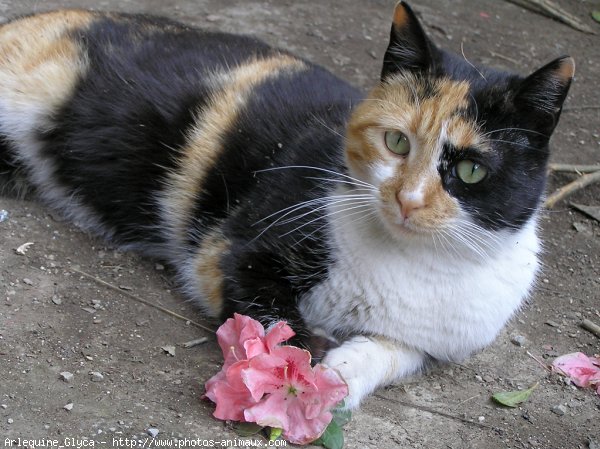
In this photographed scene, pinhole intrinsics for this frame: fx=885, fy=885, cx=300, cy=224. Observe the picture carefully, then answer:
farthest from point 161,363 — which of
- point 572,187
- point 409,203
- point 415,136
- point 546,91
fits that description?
point 572,187

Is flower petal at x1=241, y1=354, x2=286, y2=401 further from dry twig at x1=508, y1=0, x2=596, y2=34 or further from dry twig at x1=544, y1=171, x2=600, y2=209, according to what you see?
dry twig at x1=508, y1=0, x2=596, y2=34

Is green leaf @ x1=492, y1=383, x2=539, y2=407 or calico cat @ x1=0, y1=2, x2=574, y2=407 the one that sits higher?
calico cat @ x1=0, y1=2, x2=574, y2=407

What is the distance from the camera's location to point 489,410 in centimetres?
287

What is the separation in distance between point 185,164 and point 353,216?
2.63 ft

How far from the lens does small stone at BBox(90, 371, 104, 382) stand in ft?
8.67

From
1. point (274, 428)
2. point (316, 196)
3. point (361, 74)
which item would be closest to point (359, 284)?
point (316, 196)

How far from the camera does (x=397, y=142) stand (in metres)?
2.61

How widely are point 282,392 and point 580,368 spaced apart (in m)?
1.20

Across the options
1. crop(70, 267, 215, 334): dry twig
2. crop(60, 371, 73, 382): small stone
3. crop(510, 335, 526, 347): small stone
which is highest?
crop(60, 371, 73, 382): small stone

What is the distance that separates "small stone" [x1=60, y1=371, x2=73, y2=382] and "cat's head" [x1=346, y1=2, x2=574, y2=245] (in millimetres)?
1035

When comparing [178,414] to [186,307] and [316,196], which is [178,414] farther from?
[316,196]

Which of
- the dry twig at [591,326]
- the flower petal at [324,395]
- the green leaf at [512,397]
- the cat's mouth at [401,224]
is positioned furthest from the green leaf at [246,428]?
the dry twig at [591,326]

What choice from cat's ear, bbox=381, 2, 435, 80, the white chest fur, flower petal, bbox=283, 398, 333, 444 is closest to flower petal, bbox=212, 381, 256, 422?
flower petal, bbox=283, 398, 333, 444

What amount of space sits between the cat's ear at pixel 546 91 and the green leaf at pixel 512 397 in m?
0.92
